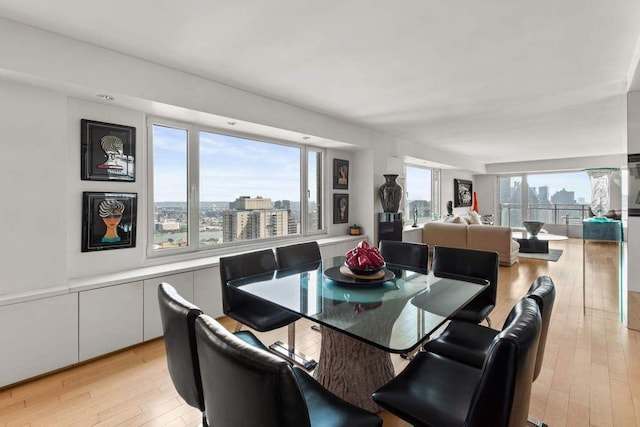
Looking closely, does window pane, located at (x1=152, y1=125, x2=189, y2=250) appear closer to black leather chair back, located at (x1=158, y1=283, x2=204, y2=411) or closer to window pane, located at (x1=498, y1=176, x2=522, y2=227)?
black leather chair back, located at (x1=158, y1=283, x2=204, y2=411)

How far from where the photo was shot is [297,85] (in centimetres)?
313

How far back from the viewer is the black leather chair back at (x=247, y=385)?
2.72ft

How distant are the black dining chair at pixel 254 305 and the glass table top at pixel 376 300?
13cm

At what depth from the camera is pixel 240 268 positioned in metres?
2.41

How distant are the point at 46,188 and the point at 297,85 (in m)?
2.25

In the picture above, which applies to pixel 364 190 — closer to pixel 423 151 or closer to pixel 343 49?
pixel 423 151

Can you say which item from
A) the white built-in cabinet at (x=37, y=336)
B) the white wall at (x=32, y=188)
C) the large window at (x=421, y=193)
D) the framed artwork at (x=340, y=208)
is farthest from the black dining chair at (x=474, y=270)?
the large window at (x=421, y=193)

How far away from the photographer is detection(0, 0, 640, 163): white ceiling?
1.88m

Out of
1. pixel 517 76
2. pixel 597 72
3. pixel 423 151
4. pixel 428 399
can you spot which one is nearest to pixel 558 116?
pixel 597 72

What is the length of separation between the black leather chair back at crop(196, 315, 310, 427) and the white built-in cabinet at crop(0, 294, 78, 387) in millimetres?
1999

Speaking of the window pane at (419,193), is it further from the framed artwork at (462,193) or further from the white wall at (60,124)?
the white wall at (60,124)

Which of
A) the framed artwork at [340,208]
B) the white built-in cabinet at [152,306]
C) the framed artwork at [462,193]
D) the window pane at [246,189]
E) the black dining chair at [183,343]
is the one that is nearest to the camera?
the black dining chair at [183,343]

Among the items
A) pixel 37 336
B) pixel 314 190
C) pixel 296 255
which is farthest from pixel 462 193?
pixel 37 336

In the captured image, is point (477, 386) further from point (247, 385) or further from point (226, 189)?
point (226, 189)
